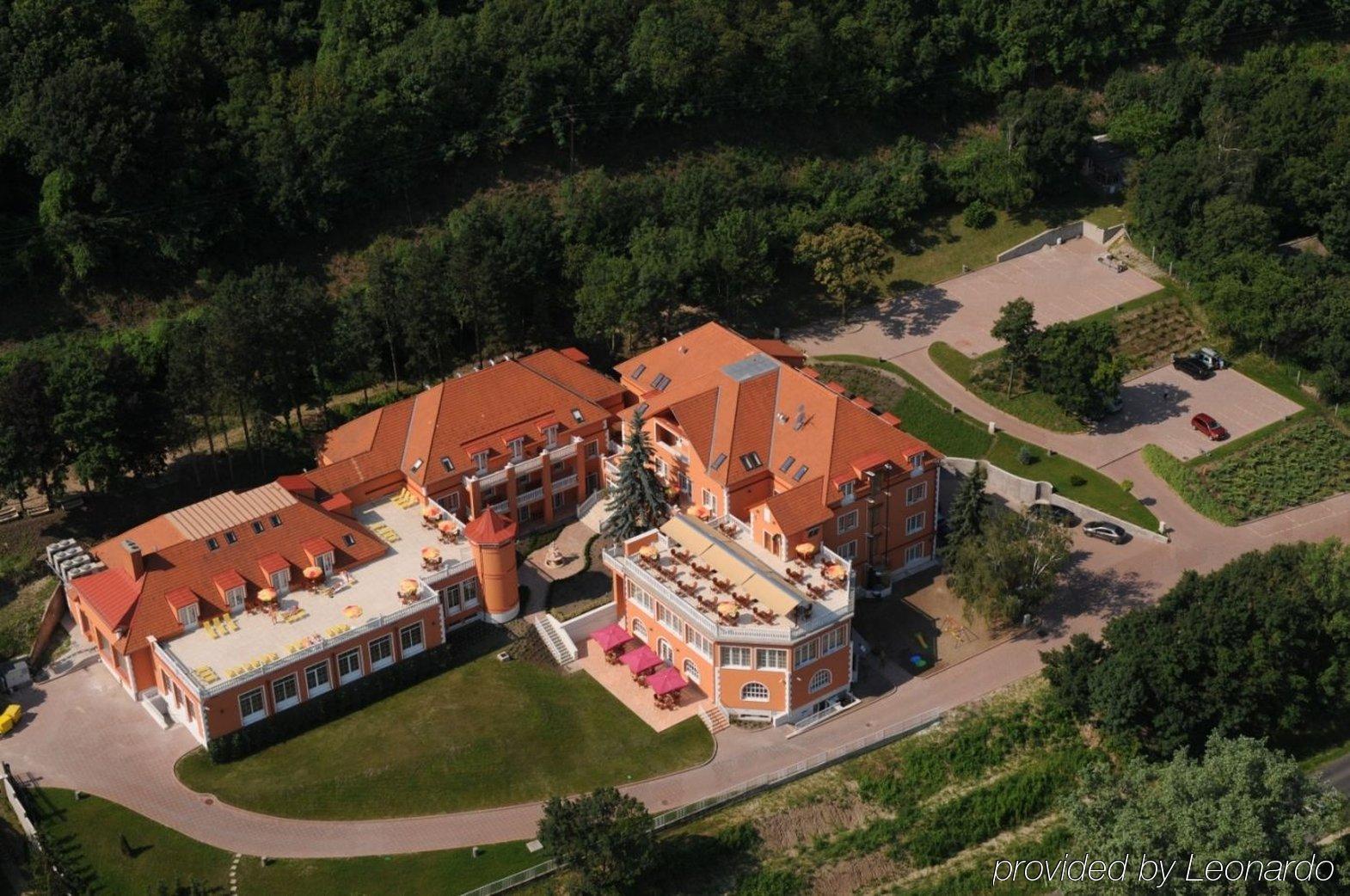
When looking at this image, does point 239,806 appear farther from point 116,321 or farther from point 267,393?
point 116,321

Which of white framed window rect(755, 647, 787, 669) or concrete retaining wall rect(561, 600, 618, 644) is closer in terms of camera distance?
white framed window rect(755, 647, 787, 669)

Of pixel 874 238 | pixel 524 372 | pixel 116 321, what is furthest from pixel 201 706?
pixel 874 238

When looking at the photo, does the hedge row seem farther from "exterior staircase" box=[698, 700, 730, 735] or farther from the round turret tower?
"exterior staircase" box=[698, 700, 730, 735]

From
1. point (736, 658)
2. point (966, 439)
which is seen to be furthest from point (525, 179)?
point (736, 658)

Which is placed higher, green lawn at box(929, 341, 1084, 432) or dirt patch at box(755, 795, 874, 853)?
green lawn at box(929, 341, 1084, 432)

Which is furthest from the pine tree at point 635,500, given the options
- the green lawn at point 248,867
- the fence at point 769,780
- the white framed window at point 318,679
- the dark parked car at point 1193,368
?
the dark parked car at point 1193,368

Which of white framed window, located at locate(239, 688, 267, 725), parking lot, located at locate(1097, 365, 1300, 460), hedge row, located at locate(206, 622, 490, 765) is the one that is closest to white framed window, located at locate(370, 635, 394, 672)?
hedge row, located at locate(206, 622, 490, 765)

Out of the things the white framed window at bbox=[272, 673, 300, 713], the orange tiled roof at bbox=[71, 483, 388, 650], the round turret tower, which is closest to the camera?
the white framed window at bbox=[272, 673, 300, 713]
